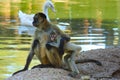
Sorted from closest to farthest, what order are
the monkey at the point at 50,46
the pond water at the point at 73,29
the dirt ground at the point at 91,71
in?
the dirt ground at the point at 91,71, the monkey at the point at 50,46, the pond water at the point at 73,29

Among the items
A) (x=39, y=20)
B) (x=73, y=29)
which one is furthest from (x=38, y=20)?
(x=73, y=29)

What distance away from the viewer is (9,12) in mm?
21766

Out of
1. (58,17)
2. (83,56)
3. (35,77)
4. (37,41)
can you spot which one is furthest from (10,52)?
(58,17)

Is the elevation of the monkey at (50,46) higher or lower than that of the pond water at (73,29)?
higher

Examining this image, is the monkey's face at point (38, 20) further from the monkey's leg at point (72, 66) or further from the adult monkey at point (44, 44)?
the monkey's leg at point (72, 66)

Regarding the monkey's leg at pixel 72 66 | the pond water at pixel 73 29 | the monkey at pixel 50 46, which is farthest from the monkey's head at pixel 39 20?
the pond water at pixel 73 29

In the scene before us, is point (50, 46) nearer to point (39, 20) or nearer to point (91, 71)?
point (39, 20)

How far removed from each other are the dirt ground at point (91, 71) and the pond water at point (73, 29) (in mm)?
1661

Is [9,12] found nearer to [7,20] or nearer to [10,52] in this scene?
[7,20]

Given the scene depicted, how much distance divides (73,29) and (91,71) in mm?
7843

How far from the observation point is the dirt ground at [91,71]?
7414 mm

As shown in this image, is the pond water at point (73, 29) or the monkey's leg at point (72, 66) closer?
the monkey's leg at point (72, 66)

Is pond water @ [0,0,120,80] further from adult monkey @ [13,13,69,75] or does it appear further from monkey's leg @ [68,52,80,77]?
monkey's leg @ [68,52,80,77]

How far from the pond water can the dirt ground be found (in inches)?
65.4
